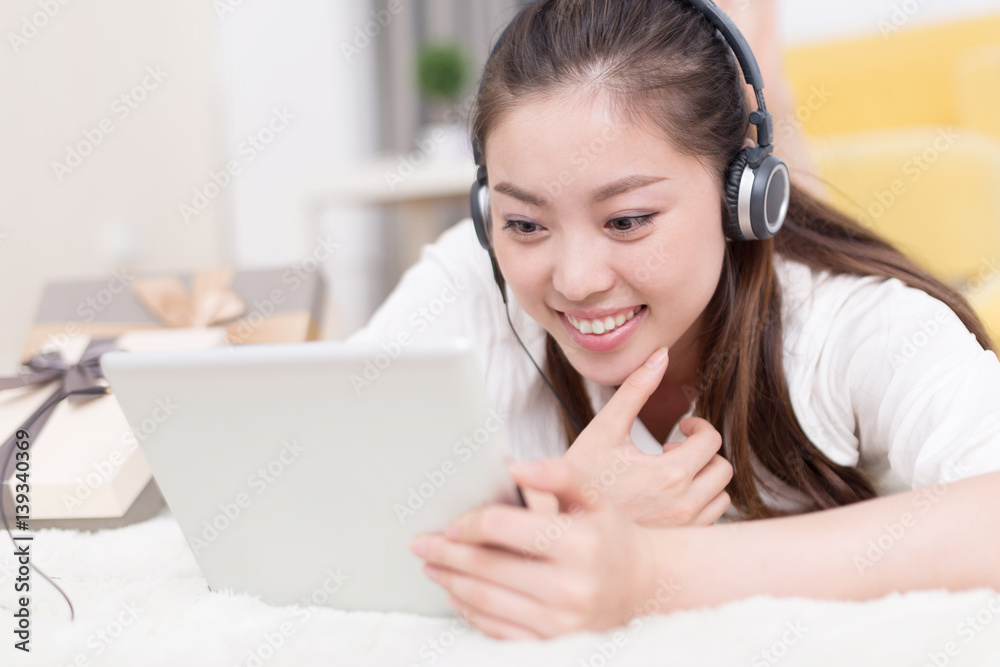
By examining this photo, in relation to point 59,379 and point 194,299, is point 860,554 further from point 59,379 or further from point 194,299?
point 194,299

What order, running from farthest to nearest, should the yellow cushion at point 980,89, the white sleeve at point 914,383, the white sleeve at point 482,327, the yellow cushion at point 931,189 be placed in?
the yellow cushion at point 980,89
the yellow cushion at point 931,189
the white sleeve at point 482,327
the white sleeve at point 914,383

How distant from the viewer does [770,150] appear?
785 millimetres

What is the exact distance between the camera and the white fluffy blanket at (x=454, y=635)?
49 centimetres

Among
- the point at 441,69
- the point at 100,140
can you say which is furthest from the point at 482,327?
the point at 441,69

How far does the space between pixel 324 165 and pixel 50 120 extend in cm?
122

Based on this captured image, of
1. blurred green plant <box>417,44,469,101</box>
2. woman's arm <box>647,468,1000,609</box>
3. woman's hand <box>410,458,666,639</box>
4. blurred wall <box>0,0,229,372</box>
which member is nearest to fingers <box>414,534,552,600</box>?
woman's hand <box>410,458,666,639</box>

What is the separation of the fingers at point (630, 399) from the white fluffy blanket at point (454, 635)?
0.66 feet

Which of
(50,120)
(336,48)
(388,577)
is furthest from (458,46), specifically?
(388,577)

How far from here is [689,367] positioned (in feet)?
3.22

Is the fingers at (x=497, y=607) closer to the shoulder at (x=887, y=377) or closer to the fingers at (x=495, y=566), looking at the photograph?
the fingers at (x=495, y=566)

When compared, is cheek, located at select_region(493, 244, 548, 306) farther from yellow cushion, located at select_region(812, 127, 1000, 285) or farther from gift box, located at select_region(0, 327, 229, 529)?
yellow cushion, located at select_region(812, 127, 1000, 285)

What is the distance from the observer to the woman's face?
0.72 meters

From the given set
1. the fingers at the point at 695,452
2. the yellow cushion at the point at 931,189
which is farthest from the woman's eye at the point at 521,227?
the yellow cushion at the point at 931,189

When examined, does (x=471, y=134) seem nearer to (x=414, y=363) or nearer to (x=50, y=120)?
(x=414, y=363)
